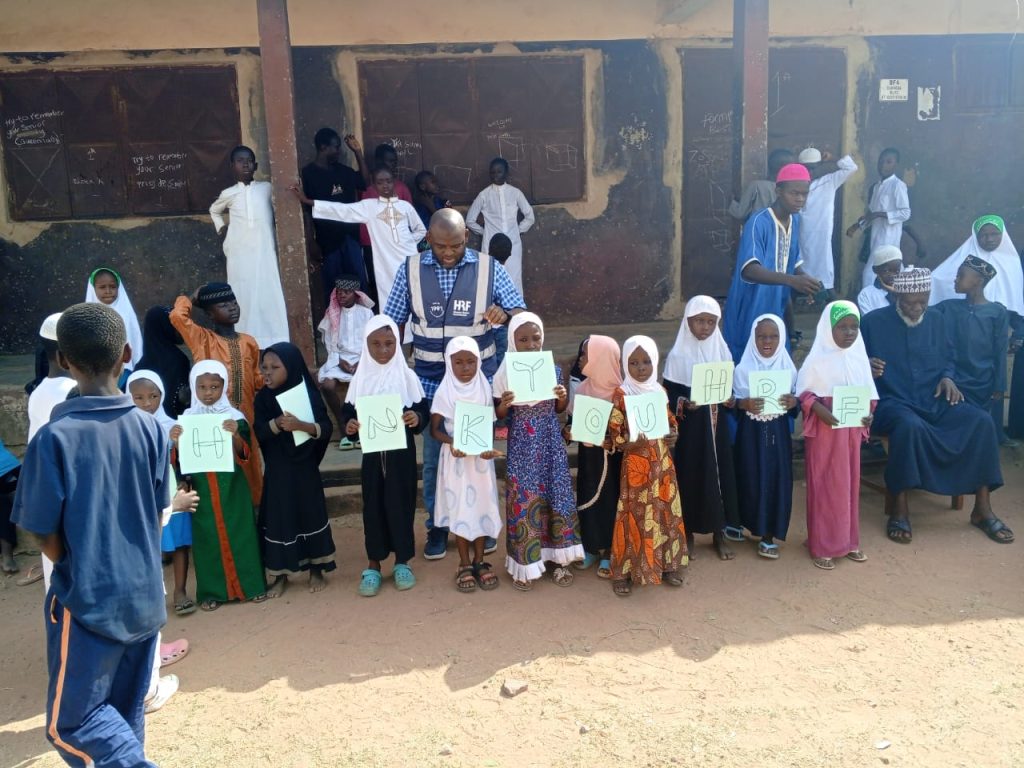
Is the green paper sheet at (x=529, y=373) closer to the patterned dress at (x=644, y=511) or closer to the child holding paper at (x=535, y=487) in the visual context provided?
the child holding paper at (x=535, y=487)

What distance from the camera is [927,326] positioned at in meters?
5.12

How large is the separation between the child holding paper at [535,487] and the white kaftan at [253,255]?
9.88 ft

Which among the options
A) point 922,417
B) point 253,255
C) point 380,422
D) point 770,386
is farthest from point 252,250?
point 922,417

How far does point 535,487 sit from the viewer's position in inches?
164

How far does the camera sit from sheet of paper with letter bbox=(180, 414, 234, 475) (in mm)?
3941

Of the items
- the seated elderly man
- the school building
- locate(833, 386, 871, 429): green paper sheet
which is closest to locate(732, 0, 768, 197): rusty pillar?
the school building

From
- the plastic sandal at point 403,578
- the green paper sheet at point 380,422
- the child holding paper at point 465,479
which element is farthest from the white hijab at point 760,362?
the plastic sandal at point 403,578

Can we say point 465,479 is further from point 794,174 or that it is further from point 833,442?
point 794,174

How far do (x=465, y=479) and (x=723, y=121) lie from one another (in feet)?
18.7

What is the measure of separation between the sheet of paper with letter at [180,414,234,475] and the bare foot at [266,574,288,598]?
77cm

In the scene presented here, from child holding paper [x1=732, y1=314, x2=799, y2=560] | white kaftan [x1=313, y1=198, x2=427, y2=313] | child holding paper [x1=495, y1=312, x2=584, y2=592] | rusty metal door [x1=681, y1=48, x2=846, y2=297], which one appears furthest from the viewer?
rusty metal door [x1=681, y1=48, x2=846, y2=297]

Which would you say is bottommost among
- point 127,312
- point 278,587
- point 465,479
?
point 278,587

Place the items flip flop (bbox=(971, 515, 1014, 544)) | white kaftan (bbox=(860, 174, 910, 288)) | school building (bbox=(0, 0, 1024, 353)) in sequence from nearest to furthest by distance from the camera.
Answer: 1. flip flop (bbox=(971, 515, 1014, 544))
2. school building (bbox=(0, 0, 1024, 353))
3. white kaftan (bbox=(860, 174, 910, 288))

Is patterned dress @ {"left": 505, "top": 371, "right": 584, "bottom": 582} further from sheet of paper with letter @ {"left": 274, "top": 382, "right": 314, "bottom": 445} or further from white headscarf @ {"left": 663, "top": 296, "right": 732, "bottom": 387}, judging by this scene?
sheet of paper with letter @ {"left": 274, "top": 382, "right": 314, "bottom": 445}
